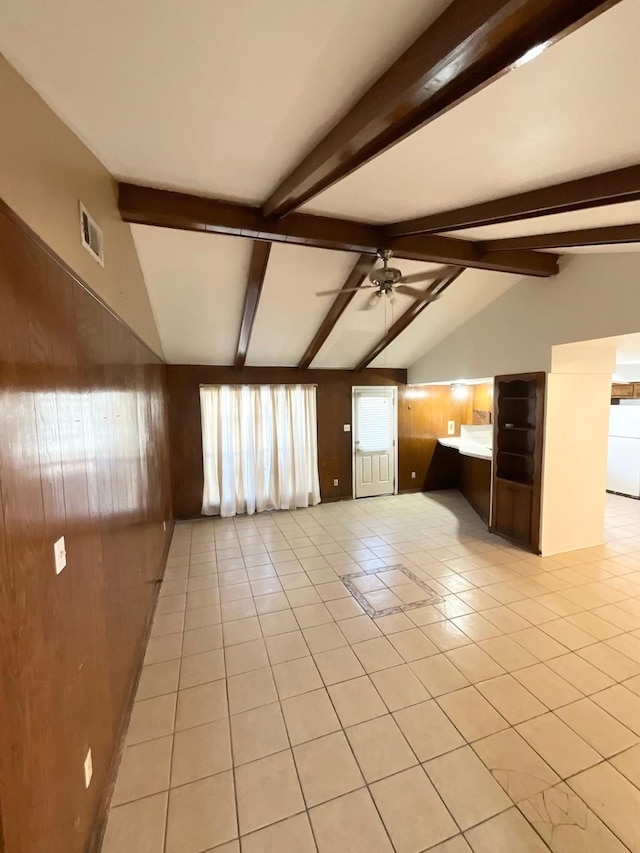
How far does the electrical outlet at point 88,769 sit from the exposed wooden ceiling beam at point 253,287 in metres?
3.25

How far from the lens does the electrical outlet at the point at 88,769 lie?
1.45 metres

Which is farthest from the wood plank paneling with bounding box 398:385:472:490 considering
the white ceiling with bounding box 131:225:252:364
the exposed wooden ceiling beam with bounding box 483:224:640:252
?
the exposed wooden ceiling beam with bounding box 483:224:640:252

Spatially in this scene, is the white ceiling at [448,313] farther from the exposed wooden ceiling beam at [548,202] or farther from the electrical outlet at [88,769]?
the electrical outlet at [88,769]

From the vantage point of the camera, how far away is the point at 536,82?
4.31ft

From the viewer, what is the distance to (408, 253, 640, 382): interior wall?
3.13 m

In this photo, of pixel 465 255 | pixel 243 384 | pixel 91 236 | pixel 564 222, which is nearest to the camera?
pixel 91 236

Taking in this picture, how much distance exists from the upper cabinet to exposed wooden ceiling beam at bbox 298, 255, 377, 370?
216cm

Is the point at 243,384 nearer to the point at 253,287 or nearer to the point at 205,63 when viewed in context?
the point at 253,287

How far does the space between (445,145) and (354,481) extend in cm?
535

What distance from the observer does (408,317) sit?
4.79 metres

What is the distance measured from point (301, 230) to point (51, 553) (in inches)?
102

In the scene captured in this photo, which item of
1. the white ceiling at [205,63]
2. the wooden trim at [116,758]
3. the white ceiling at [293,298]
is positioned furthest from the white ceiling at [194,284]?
the wooden trim at [116,758]

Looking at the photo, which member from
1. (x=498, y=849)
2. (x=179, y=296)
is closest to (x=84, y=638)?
(x=498, y=849)

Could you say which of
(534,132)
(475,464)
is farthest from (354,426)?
(534,132)
